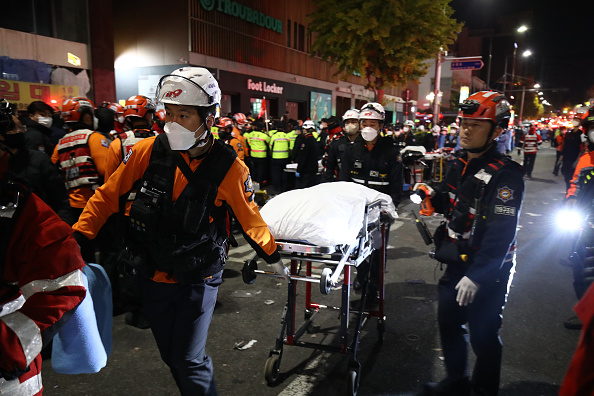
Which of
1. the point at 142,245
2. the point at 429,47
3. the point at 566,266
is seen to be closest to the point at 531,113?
the point at 429,47

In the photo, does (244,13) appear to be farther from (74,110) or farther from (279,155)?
(74,110)

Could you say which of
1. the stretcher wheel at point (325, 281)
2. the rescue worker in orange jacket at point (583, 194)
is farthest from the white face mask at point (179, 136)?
the rescue worker in orange jacket at point (583, 194)

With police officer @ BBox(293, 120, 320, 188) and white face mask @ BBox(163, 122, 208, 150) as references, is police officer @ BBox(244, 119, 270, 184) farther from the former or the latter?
white face mask @ BBox(163, 122, 208, 150)

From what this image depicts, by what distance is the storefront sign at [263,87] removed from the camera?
2233 centimetres

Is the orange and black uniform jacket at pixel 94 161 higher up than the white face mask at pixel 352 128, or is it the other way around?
the white face mask at pixel 352 128

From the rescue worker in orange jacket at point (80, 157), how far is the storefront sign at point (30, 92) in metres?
7.90

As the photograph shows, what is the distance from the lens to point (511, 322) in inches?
184

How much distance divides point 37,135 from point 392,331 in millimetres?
4903

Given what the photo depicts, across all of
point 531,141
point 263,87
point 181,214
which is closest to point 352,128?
point 181,214

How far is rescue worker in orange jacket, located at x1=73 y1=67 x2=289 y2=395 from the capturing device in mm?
2328

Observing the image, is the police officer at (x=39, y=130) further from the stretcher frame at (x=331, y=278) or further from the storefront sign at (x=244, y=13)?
the storefront sign at (x=244, y=13)

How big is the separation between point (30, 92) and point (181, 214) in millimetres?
11844

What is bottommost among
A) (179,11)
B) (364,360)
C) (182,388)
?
(364,360)

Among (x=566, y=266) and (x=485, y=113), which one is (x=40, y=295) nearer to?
(x=485, y=113)
